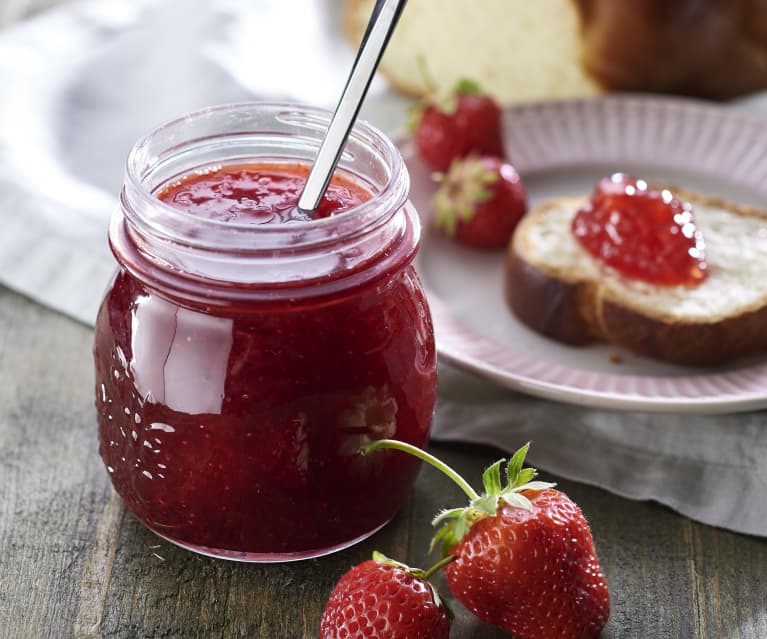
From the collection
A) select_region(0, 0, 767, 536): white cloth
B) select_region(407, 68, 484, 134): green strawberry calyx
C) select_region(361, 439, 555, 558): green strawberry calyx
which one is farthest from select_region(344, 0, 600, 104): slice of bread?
select_region(361, 439, 555, 558): green strawberry calyx

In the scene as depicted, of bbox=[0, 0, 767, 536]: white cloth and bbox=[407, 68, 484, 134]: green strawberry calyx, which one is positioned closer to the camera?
bbox=[0, 0, 767, 536]: white cloth

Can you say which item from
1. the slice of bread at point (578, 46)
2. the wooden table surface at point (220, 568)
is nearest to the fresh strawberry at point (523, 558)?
the wooden table surface at point (220, 568)

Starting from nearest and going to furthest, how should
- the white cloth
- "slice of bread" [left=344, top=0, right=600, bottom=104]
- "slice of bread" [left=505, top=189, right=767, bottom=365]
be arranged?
the white cloth, "slice of bread" [left=505, top=189, right=767, bottom=365], "slice of bread" [left=344, top=0, right=600, bottom=104]

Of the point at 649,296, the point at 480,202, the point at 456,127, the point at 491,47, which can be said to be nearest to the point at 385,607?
the point at 649,296

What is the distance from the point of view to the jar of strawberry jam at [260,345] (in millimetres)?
1459

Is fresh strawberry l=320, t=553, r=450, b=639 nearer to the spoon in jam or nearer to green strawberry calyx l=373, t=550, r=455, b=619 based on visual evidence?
green strawberry calyx l=373, t=550, r=455, b=619

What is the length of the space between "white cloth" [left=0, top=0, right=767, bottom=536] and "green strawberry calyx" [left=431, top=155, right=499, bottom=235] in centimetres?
48

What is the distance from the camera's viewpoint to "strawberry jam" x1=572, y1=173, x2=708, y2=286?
2.23 meters

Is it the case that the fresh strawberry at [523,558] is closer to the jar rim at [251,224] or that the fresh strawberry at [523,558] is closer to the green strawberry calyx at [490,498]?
the green strawberry calyx at [490,498]

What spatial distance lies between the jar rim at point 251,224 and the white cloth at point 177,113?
60cm

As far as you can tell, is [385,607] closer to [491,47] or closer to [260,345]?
[260,345]

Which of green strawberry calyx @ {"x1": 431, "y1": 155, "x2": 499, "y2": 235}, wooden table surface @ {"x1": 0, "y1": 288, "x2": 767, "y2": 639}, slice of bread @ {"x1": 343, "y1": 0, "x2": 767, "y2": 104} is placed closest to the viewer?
wooden table surface @ {"x1": 0, "y1": 288, "x2": 767, "y2": 639}

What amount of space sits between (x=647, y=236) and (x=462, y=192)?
475 millimetres

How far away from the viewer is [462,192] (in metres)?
2.52
